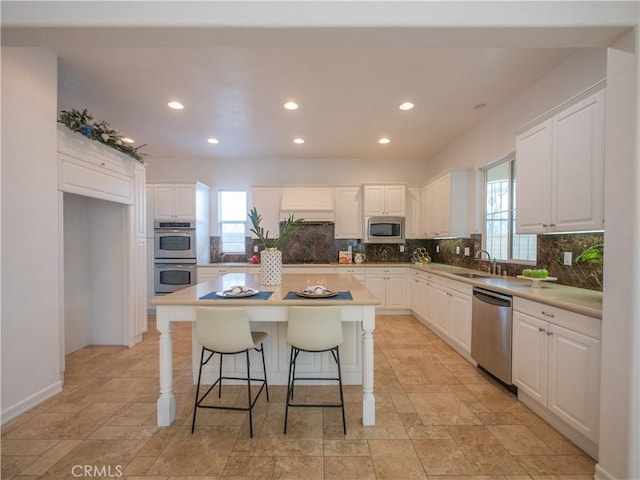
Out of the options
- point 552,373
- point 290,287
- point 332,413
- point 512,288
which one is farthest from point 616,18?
point 332,413

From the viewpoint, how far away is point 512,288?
2502 mm

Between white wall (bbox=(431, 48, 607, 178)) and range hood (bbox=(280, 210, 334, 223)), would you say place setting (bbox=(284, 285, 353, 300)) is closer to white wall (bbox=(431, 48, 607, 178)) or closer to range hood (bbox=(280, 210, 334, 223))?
white wall (bbox=(431, 48, 607, 178))

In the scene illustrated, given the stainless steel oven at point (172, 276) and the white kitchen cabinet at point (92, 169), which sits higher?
the white kitchen cabinet at point (92, 169)

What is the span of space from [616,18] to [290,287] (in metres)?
2.63

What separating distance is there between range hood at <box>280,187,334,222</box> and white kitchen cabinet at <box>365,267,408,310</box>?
127 centimetres

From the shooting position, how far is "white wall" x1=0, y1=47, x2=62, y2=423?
2.10 metres

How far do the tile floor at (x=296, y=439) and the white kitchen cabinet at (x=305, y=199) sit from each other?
128 inches

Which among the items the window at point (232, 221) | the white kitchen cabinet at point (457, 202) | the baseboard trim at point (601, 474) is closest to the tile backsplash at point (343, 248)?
the window at point (232, 221)

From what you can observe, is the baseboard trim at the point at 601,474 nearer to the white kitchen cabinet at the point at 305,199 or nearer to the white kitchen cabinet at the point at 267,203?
the white kitchen cabinet at the point at 305,199

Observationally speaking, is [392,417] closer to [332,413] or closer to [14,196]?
[332,413]

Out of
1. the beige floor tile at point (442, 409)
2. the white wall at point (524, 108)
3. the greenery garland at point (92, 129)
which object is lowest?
the beige floor tile at point (442, 409)

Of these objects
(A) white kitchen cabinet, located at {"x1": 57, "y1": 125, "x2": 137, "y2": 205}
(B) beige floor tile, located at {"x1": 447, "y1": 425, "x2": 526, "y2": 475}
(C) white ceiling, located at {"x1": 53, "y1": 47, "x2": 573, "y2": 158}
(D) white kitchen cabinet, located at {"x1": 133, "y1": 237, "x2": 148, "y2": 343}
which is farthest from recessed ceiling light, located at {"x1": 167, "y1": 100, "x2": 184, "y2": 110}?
(B) beige floor tile, located at {"x1": 447, "y1": 425, "x2": 526, "y2": 475}

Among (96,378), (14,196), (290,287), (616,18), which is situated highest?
(616,18)

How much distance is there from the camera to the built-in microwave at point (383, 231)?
5.32 m
